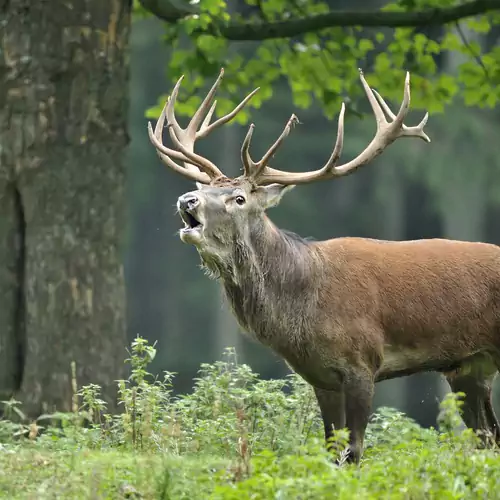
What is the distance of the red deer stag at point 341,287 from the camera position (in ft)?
25.8

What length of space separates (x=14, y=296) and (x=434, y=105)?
4.59 metres

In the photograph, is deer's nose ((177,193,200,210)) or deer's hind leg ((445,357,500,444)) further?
deer's hind leg ((445,357,500,444))

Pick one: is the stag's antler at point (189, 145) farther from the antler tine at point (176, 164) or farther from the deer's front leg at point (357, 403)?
the deer's front leg at point (357, 403)

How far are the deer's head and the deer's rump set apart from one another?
532 millimetres

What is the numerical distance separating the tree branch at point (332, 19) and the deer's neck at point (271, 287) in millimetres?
2896

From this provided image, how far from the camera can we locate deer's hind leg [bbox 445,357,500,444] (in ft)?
28.3

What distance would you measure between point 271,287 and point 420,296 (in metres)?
0.90

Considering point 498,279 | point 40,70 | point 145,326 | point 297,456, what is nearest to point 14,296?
point 40,70

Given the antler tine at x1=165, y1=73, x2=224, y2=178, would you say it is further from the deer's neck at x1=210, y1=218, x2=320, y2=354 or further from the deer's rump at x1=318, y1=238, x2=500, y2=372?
the deer's rump at x1=318, y1=238, x2=500, y2=372

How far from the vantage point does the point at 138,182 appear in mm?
32875

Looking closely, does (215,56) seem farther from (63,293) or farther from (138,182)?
(138,182)

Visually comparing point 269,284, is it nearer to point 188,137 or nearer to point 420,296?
point 420,296

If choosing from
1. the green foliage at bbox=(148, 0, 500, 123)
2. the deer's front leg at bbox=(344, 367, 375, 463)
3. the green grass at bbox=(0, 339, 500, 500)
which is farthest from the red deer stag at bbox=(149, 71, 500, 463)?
→ the green foliage at bbox=(148, 0, 500, 123)

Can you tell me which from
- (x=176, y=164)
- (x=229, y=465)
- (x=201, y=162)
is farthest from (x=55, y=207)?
(x=229, y=465)
